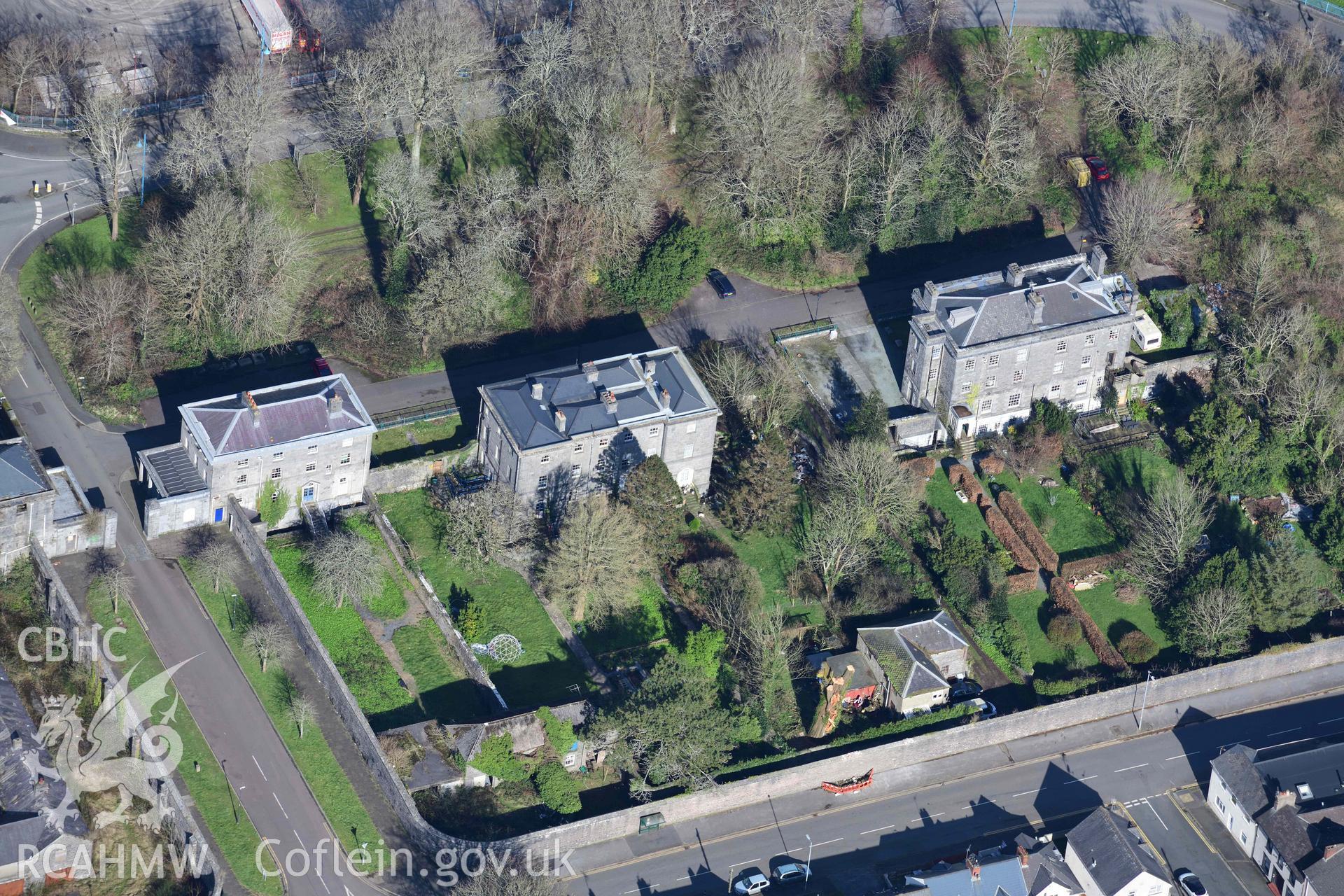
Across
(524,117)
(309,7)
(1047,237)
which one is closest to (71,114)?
(309,7)

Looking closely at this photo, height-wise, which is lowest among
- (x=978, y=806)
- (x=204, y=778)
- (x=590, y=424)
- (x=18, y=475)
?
(x=978, y=806)

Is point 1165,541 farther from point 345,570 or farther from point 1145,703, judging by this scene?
point 345,570

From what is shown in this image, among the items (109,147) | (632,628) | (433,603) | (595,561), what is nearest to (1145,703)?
(632,628)

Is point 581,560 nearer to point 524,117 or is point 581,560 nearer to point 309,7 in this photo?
point 524,117

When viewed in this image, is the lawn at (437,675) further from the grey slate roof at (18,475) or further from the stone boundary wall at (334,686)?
the grey slate roof at (18,475)

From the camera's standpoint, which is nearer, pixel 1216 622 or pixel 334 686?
pixel 334 686

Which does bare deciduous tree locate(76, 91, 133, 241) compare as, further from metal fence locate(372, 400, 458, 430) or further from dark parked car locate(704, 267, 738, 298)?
dark parked car locate(704, 267, 738, 298)

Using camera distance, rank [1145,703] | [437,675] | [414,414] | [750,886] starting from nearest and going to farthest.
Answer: [750,886]
[437,675]
[1145,703]
[414,414]
